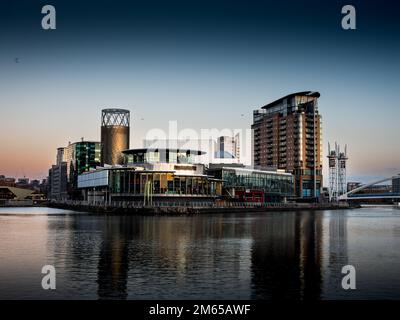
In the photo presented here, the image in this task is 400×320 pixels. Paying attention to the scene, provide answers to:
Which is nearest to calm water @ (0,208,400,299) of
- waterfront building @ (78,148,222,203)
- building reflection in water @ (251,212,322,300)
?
building reflection in water @ (251,212,322,300)

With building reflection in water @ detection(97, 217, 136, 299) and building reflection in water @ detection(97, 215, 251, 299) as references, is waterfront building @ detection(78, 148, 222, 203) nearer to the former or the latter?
building reflection in water @ detection(97, 215, 251, 299)

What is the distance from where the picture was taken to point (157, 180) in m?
163

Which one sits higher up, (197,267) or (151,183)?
(151,183)

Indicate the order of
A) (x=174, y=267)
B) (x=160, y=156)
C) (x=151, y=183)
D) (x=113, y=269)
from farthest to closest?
1. (x=160, y=156)
2. (x=151, y=183)
3. (x=174, y=267)
4. (x=113, y=269)

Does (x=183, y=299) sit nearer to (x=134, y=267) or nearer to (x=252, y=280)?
(x=252, y=280)

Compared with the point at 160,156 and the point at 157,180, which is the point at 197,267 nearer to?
the point at 157,180

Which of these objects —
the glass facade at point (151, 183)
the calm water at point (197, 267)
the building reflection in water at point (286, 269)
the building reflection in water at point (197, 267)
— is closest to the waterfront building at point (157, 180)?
the glass facade at point (151, 183)

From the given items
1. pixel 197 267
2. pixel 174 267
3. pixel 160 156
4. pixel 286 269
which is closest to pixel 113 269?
pixel 174 267

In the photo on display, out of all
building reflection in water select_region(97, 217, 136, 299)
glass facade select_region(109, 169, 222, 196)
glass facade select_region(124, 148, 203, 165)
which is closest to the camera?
building reflection in water select_region(97, 217, 136, 299)

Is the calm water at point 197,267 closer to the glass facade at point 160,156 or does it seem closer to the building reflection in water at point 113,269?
the building reflection in water at point 113,269

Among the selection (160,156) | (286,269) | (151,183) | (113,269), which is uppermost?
(160,156)

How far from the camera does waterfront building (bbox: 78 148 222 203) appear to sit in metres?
162

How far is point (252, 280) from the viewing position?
3634 centimetres
